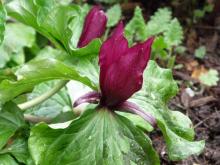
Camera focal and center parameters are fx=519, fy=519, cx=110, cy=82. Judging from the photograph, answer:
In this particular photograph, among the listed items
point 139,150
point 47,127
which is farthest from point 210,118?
point 47,127

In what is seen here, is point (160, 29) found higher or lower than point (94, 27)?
lower

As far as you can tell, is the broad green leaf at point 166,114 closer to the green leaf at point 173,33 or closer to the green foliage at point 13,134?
the green foliage at point 13,134

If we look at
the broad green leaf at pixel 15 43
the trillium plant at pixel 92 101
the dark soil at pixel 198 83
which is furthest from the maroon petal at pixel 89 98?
the broad green leaf at pixel 15 43

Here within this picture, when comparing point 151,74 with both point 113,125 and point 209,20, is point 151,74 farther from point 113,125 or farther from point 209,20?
point 209,20

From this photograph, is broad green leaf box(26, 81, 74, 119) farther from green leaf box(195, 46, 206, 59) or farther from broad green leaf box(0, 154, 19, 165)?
green leaf box(195, 46, 206, 59)

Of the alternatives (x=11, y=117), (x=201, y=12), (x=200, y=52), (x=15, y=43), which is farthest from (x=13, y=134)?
(x=201, y=12)

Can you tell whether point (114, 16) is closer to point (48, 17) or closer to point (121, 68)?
point (48, 17)

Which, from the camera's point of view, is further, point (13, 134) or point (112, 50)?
point (13, 134)
